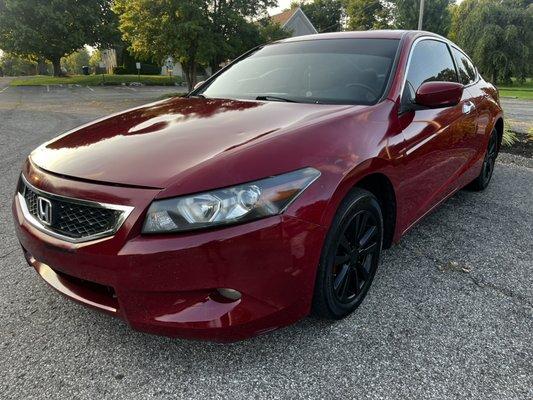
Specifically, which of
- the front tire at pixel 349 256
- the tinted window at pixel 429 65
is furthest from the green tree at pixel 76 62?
the front tire at pixel 349 256

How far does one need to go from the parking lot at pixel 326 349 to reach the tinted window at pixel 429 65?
4.23 feet

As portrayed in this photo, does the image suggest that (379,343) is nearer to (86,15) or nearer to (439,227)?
(439,227)

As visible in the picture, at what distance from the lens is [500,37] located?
29.2 m

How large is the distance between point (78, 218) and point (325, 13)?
211 ft

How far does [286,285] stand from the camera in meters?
1.91

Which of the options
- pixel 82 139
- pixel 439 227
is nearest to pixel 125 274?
pixel 82 139

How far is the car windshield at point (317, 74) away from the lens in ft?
9.27

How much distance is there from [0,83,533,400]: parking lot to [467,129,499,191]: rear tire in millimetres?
1751

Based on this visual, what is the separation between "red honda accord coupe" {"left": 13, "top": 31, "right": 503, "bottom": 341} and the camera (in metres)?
1.77

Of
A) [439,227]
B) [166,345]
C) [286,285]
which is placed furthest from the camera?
[439,227]

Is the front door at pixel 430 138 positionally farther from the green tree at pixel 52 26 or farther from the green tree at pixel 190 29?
the green tree at pixel 52 26

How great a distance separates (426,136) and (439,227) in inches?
46.3

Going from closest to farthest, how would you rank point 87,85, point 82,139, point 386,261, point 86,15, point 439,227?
point 82,139, point 386,261, point 439,227, point 87,85, point 86,15

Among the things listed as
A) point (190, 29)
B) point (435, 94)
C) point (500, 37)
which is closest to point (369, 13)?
point (500, 37)
